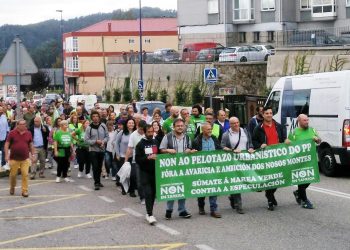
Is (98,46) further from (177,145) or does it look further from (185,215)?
(185,215)

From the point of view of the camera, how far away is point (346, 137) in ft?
56.3

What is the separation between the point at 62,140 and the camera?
1845 centimetres

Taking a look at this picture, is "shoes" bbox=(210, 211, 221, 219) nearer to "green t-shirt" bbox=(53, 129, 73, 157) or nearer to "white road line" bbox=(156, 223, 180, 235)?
"white road line" bbox=(156, 223, 180, 235)

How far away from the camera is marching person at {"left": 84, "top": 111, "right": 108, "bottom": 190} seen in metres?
16.9

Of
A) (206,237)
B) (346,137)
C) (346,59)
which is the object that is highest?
(346,59)

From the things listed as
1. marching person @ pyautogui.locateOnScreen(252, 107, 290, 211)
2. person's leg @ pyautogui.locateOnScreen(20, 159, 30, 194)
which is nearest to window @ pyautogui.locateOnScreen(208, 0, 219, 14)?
person's leg @ pyautogui.locateOnScreen(20, 159, 30, 194)

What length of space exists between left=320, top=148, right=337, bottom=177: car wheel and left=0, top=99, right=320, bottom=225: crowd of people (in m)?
2.03

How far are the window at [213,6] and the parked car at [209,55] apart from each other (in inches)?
529

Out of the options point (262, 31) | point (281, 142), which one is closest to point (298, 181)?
point (281, 142)

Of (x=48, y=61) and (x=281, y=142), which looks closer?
(x=281, y=142)

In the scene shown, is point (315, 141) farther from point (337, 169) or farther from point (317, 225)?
point (337, 169)

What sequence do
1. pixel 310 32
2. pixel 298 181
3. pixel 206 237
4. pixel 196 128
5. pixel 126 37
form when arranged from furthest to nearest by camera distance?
pixel 126 37 → pixel 310 32 → pixel 196 128 → pixel 298 181 → pixel 206 237

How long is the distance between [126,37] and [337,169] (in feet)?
277

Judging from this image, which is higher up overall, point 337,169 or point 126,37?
point 126,37
